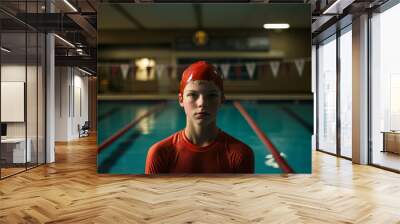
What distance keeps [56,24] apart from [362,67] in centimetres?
579

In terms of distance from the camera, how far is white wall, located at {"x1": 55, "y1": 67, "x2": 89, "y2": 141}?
14203 mm

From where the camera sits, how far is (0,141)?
5.99 m

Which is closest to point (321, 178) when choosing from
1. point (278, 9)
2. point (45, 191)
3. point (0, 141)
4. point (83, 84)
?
point (278, 9)

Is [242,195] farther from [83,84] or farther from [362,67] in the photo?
[83,84]

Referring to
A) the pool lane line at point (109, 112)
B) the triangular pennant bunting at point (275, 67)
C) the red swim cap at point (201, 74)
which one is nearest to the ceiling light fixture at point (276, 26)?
the triangular pennant bunting at point (275, 67)

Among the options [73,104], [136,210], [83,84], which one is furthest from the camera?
[83,84]

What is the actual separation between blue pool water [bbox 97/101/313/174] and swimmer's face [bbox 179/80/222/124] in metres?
0.17

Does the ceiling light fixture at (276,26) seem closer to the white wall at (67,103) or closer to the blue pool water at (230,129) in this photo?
the blue pool water at (230,129)

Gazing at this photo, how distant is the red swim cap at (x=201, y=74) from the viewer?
18.9ft

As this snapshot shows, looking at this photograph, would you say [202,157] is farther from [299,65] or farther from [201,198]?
[299,65]

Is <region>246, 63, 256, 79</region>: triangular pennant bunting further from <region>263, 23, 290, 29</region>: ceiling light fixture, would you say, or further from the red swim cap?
<region>263, 23, 290, 29</region>: ceiling light fixture

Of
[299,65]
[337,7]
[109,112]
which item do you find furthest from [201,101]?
[337,7]

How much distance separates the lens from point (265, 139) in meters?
5.92

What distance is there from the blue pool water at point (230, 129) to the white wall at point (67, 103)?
8867 mm
